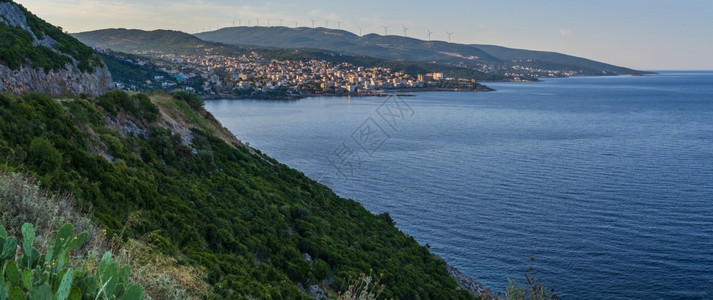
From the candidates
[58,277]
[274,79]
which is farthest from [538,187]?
[274,79]

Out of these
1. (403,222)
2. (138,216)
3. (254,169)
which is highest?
(138,216)

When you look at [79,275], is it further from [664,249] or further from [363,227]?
[664,249]

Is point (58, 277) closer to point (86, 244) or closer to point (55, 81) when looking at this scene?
point (86, 244)

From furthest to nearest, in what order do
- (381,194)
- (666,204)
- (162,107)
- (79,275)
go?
(381,194), (666,204), (162,107), (79,275)

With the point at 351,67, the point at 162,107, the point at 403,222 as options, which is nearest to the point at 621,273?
the point at 403,222

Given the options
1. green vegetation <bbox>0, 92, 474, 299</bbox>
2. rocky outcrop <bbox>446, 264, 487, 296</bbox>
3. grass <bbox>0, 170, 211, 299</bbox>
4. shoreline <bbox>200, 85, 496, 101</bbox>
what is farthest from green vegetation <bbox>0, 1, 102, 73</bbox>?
shoreline <bbox>200, 85, 496, 101</bbox>

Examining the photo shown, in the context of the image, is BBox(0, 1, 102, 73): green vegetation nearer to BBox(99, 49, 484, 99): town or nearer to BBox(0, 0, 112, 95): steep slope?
BBox(0, 0, 112, 95): steep slope
